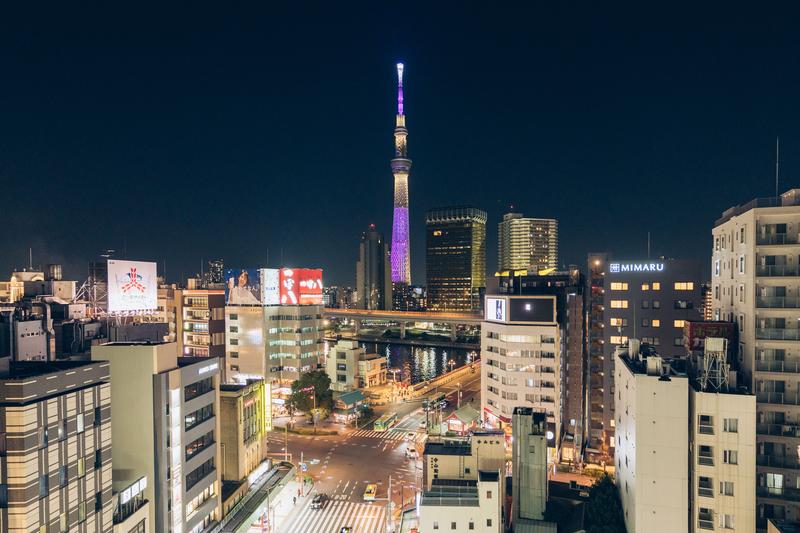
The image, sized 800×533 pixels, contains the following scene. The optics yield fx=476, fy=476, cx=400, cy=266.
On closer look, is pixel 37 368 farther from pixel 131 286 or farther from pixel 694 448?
pixel 694 448

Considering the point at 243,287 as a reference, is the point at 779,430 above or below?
below

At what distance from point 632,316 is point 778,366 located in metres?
22.5

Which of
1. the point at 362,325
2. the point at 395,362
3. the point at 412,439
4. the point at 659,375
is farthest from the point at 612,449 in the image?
the point at 362,325

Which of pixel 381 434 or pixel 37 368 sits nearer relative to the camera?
pixel 37 368

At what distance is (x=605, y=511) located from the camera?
106 feet

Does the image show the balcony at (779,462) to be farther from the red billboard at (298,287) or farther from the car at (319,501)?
the red billboard at (298,287)

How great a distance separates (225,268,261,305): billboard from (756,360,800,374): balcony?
193ft

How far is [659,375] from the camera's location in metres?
27.7

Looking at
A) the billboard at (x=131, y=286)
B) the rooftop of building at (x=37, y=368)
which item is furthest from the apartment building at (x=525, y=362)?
the rooftop of building at (x=37, y=368)

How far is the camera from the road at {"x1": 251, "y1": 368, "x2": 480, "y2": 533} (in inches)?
1407

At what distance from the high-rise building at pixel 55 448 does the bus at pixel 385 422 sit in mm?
36200

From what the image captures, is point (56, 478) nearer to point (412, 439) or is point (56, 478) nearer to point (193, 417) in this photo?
point (193, 417)

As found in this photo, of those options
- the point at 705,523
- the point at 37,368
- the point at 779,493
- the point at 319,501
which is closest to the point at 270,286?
the point at 319,501

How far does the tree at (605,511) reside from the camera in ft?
101
